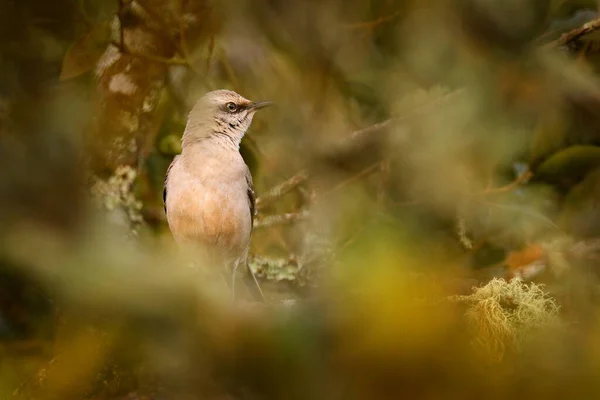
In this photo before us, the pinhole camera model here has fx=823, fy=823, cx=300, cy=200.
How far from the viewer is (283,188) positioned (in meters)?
1.34

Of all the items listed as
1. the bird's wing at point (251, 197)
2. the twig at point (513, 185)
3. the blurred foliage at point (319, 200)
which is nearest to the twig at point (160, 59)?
the blurred foliage at point (319, 200)

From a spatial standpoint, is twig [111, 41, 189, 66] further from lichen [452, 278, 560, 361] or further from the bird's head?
lichen [452, 278, 560, 361]

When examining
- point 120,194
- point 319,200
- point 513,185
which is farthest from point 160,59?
point 513,185

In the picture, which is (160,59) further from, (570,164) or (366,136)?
(570,164)

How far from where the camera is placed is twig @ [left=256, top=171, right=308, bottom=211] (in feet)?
4.36

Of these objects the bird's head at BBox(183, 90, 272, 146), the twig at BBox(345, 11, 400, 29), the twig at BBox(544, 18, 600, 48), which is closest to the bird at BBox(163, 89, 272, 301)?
the bird's head at BBox(183, 90, 272, 146)

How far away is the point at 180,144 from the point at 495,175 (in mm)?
→ 526

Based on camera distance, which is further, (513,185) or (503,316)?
→ (513,185)

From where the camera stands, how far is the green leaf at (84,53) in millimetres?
1286

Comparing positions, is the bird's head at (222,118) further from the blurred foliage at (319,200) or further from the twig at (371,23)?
the twig at (371,23)

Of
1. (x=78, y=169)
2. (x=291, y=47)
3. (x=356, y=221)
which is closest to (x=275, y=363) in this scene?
(x=356, y=221)

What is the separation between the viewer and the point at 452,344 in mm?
1105

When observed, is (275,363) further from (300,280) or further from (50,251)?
(50,251)

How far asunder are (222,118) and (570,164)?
595mm
